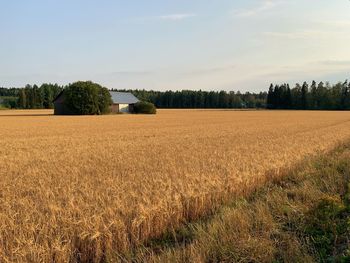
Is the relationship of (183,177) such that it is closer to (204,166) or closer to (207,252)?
(204,166)

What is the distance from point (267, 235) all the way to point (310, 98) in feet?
476

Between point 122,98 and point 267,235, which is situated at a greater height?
point 122,98

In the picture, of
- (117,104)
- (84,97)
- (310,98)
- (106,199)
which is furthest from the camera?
(310,98)

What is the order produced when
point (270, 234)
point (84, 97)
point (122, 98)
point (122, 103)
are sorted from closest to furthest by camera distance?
point (270, 234)
point (84, 97)
point (122, 103)
point (122, 98)

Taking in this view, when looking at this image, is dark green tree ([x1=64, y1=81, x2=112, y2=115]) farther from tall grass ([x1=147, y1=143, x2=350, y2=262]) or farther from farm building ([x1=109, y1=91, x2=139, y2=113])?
tall grass ([x1=147, y1=143, x2=350, y2=262])

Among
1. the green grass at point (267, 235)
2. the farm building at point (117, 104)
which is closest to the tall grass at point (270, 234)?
the green grass at point (267, 235)

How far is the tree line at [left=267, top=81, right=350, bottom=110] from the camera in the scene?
458 feet

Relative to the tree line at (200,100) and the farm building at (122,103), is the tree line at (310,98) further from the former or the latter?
the farm building at (122,103)

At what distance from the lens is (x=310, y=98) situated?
14188 cm

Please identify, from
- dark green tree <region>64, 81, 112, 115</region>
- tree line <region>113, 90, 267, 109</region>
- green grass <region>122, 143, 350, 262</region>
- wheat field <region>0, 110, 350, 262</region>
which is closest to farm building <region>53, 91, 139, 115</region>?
dark green tree <region>64, 81, 112, 115</region>

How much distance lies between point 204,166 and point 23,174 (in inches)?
235

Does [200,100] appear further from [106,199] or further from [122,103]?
[106,199]

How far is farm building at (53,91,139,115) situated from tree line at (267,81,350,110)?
6609 cm

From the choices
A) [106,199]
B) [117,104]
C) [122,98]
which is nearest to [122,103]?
[117,104]
